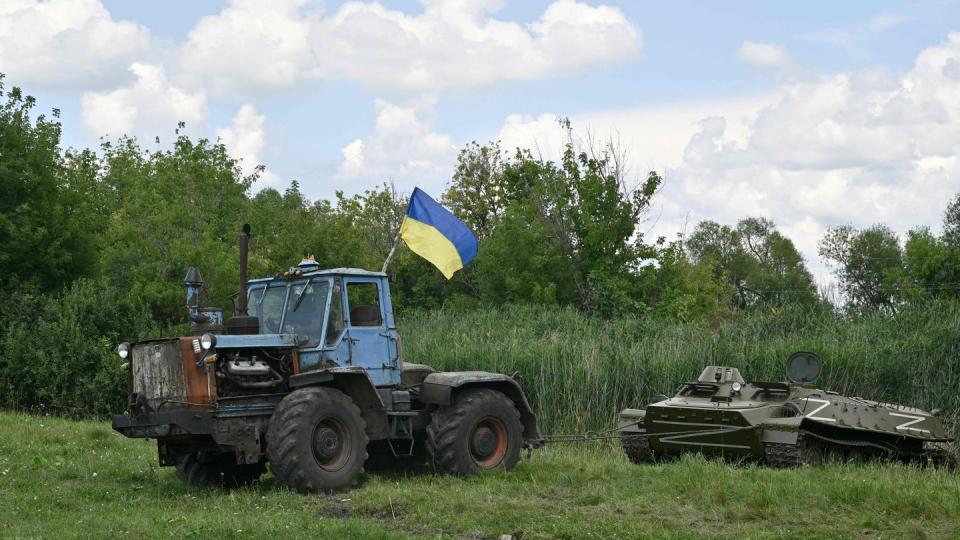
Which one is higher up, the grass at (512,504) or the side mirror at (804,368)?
the side mirror at (804,368)

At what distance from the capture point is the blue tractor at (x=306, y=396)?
12.1 m

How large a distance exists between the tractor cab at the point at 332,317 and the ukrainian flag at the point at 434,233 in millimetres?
1926

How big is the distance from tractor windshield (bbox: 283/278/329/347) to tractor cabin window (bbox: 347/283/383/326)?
33cm

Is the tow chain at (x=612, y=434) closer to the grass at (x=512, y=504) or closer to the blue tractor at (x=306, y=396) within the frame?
the grass at (x=512, y=504)

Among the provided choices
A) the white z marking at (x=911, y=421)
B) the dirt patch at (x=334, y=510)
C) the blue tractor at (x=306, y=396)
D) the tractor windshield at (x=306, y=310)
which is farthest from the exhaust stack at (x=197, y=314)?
the white z marking at (x=911, y=421)

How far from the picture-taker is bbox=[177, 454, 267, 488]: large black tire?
13125 mm

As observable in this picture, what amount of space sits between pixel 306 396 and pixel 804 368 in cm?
789

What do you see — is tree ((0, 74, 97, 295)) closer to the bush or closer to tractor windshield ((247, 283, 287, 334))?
the bush

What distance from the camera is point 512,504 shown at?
11180mm

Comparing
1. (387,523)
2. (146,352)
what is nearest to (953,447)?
(387,523)

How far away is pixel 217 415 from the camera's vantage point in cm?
1210

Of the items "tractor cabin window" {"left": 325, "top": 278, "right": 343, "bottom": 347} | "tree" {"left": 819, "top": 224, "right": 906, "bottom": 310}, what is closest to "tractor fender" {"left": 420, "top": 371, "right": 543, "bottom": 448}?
"tractor cabin window" {"left": 325, "top": 278, "right": 343, "bottom": 347}

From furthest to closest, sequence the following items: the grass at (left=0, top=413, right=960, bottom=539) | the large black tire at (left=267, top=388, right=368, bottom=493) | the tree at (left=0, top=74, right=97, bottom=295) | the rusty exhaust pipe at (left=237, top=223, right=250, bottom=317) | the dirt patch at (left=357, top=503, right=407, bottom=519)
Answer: the tree at (left=0, top=74, right=97, bottom=295) → the rusty exhaust pipe at (left=237, top=223, right=250, bottom=317) → the large black tire at (left=267, top=388, right=368, bottom=493) → the dirt patch at (left=357, top=503, right=407, bottom=519) → the grass at (left=0, top=413, right=960, bottom=539)

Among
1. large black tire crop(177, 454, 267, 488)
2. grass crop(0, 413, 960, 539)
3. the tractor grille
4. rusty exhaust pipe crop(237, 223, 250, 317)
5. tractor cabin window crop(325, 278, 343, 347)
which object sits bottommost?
grass crop(0, 413, 960, 539)
